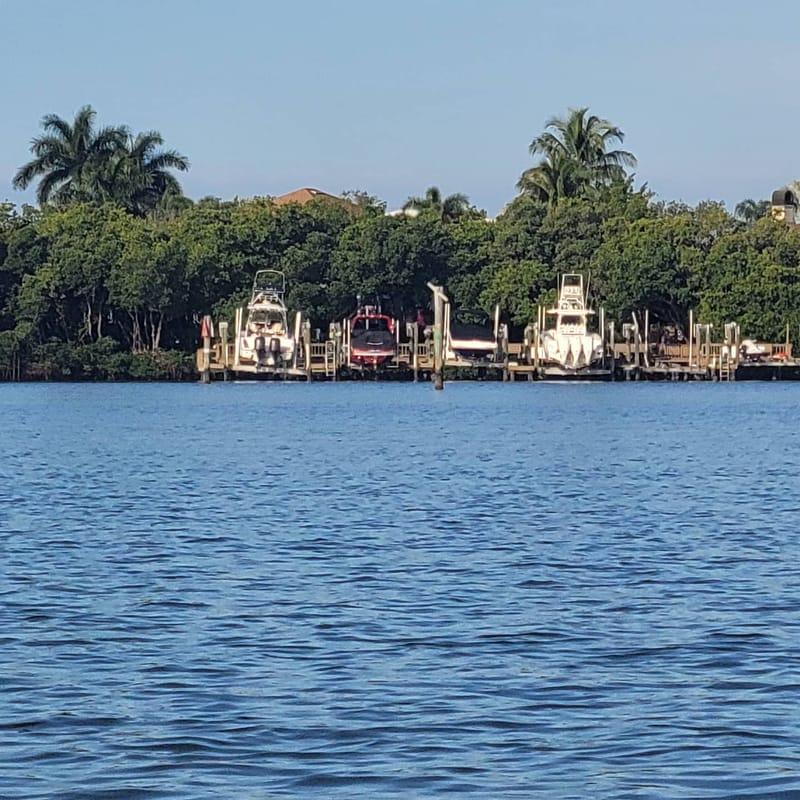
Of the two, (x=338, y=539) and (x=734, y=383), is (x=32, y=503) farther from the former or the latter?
(x=734, y=383)

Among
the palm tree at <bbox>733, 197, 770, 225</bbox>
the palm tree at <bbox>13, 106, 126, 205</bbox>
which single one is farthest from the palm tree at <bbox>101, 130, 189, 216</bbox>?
the palm tree at <bbox>733, 197, 770, 225</bbox>

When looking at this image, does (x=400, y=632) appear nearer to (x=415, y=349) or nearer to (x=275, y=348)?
(x=275, y=348)

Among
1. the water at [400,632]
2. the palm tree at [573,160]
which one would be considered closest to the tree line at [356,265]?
the palm tree at [573,160]

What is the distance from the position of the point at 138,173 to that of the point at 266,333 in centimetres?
2096

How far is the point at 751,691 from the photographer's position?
1666cm

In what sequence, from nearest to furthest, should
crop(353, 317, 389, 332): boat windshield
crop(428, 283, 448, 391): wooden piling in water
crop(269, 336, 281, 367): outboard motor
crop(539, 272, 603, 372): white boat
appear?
1. crop(428, 283, 448, 391): wooden piling in water
2. crop(539, 272, 603, 372): white boat
3. crop(269, 336, 281, 367): outboard motor
4. crop(353, 317, 389, 332): boat windshield

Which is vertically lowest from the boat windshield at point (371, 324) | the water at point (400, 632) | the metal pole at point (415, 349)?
the water at point (400, 632)

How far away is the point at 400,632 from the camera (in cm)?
1983

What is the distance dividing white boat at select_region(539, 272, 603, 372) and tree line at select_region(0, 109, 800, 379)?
6948mm

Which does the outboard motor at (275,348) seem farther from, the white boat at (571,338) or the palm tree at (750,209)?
the palm tree at (750,209)

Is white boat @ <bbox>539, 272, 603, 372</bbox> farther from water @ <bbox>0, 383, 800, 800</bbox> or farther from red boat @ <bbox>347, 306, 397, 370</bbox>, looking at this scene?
water @ <bbox>0, 383, 800, 800</bbox>

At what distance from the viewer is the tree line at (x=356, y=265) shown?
372ft

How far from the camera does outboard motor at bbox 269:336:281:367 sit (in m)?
109

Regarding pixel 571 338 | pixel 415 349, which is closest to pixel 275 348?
pixel 415 349
